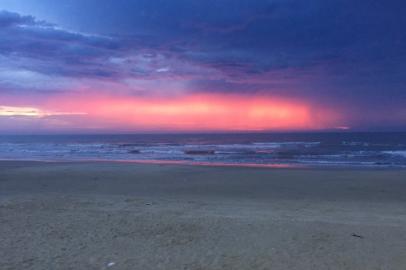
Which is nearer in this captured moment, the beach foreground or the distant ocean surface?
the beach foreground

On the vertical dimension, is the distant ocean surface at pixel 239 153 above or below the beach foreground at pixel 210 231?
below

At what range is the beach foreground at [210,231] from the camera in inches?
252

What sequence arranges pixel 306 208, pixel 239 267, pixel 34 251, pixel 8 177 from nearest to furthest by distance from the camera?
pixel 239 267
pixel 34 251
pixel 306 208
pixel 8 177

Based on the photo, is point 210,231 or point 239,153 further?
point 239,153

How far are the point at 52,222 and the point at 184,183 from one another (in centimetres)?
979

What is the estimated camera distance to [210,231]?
815 centimetres

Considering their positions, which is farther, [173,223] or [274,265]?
[173,223]

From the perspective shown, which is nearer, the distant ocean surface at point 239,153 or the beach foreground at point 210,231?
the beach foreground at point 210,231

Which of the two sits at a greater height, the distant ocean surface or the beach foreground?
the beach foreground

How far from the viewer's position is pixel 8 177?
68.3ft

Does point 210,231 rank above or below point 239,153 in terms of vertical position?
above

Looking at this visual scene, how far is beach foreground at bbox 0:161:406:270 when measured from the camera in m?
6.40

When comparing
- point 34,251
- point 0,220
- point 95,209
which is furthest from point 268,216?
point 0,220

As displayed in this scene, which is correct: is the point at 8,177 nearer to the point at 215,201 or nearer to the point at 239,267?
the point at 215,201
